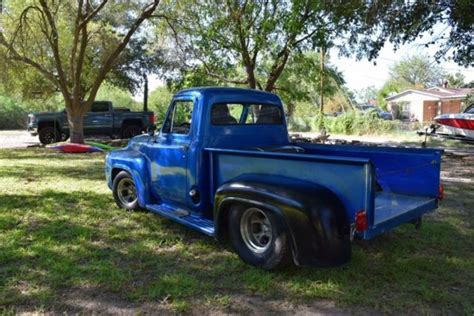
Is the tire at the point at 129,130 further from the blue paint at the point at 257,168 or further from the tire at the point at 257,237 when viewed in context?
the tire at the point at 257,237

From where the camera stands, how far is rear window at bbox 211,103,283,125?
4.90 m

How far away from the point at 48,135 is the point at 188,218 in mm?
14742

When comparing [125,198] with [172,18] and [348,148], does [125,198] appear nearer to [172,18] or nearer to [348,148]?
[348,148]

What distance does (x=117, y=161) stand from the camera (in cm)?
598

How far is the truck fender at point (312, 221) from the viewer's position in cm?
338

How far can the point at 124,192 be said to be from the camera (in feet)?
20.6

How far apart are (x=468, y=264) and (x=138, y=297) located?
3.16 meters

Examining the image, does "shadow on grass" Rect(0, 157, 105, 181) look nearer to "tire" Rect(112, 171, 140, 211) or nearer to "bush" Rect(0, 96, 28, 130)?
"tire" Rect(112, 171, 140, 211)

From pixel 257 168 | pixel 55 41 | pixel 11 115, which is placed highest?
pixel 55 41

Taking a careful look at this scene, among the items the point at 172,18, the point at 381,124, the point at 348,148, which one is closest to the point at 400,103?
the point at 381,124

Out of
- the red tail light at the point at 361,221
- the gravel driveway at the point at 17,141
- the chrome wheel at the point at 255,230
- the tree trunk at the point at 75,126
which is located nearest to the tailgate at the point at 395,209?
the red tail light at the point at 361,221

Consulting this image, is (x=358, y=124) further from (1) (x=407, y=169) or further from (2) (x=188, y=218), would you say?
(2) (x=188, y=218)

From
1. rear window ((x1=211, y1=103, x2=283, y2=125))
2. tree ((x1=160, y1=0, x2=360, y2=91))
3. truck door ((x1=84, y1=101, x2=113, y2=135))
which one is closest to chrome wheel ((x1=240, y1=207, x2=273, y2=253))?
rear window ((x1=211, y1=103, x2=283, y2=125))

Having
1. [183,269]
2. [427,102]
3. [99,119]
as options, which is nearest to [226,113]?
[183,269]
